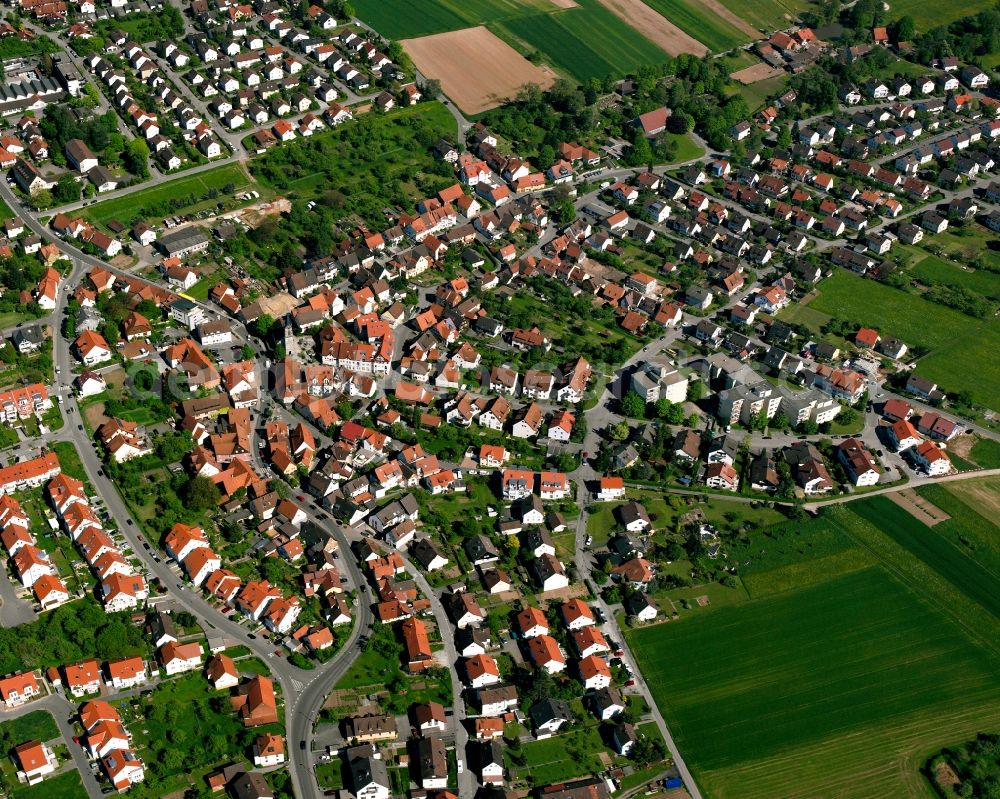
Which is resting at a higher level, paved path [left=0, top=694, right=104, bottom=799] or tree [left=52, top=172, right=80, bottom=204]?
tree [left=52, top=172, right=80, bottom=204]

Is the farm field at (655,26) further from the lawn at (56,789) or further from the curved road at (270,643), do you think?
the lawn at (56,789)

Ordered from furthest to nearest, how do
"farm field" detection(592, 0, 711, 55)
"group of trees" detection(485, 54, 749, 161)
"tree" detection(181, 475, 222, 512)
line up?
"farm field" detection(592, 0, 711, 55)
"group of trees" detection(485, 54, 749, 161)
"tree" detection(181, 475, 222, 512)

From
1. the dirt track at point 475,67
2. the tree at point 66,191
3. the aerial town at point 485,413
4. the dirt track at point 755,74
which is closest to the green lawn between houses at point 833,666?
the aerial town at point 485,413

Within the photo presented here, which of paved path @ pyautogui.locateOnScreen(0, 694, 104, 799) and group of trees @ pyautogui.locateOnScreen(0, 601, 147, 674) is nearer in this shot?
paved path @ pyautogui.locateOnScreen(0, 694, 104, 799)

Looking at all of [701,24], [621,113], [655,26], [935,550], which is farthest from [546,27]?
[935,550]

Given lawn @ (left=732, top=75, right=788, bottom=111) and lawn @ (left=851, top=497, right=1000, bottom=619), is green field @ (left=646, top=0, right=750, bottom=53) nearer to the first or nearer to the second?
lawn @ (left=732, top=75, right=788, bottom=111)

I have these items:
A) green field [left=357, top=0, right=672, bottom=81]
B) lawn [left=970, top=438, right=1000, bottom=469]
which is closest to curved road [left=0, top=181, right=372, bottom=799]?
lawn [left=970, top=438, right=1000, bottom=469]
